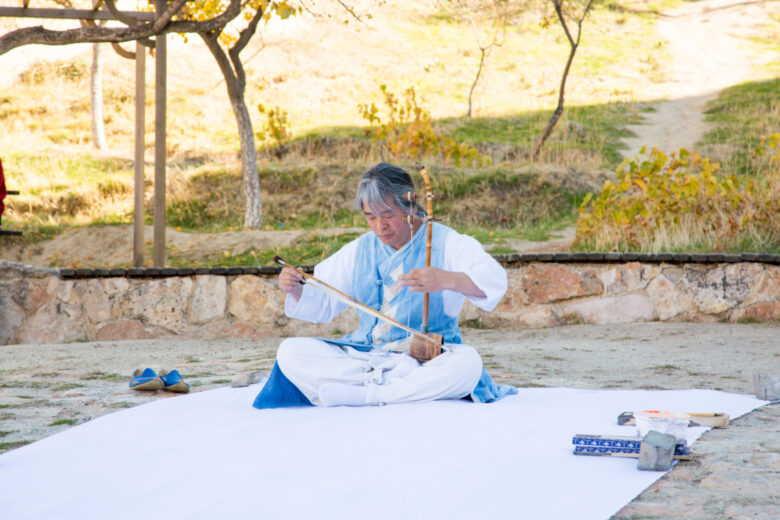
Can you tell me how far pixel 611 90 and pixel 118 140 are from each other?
34.2 feet

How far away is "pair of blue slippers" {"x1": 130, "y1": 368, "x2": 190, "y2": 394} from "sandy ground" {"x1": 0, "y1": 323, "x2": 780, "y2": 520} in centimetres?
6

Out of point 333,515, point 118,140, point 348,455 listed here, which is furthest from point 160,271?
point 118,140

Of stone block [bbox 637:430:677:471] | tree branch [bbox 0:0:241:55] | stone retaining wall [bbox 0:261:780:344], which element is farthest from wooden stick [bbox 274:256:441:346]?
stone retaining wall [bbox 0:261:780:344]

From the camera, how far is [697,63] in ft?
68.3

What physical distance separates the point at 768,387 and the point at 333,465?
83.0 inches

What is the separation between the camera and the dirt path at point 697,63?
47.2ft

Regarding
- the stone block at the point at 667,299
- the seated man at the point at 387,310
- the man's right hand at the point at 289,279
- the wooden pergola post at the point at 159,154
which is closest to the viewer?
the seated man at the point at 387,310

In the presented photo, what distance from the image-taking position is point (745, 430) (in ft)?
9.86

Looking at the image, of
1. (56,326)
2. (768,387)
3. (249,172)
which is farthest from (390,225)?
(249,172)

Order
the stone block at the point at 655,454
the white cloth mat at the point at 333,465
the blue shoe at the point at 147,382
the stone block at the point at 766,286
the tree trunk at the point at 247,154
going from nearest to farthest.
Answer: the white cloth mat at the point at 333,465 < the stone block at the point at 655,454 < the blue shoe at the point at 147,382 < the stone block at the point at 766,286 < the tree trunk at the point at 247,154

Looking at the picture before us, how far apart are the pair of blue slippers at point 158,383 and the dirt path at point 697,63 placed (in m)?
10.1

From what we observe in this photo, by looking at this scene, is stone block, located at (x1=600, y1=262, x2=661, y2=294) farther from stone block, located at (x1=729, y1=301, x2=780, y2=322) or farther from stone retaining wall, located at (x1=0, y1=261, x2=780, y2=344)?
stone block, located at (x1=729, y1=301, x2=780, y2=322)

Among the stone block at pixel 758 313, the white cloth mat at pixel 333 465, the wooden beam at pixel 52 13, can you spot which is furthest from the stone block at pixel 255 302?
the stone block at pixel 758 313

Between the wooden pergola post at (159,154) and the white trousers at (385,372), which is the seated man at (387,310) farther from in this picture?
the wooden pergola post at (159,154)
